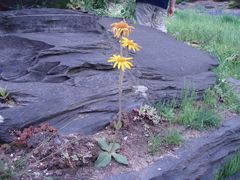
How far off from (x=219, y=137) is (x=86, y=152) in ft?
4.54

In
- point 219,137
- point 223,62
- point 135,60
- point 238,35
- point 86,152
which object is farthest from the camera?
point 238,35

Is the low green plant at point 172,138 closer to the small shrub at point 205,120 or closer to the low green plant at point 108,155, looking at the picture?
the small shrub at point 205,120

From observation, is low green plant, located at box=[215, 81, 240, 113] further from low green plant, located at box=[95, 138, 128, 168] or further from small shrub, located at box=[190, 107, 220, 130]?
low green plant, located at box=[95, 138, 128, 168]

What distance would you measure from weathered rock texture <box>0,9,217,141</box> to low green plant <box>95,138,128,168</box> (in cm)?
22

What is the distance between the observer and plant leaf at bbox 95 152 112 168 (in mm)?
3240

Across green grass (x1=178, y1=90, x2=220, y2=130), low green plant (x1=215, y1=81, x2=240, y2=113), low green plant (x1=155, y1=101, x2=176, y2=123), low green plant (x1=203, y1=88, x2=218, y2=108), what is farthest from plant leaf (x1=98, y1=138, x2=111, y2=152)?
low green plant (x1=215, y1=81, x2=240, y2=113)

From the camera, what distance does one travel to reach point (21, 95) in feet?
11.9

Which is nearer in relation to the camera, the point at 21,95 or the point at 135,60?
the point at 21,95

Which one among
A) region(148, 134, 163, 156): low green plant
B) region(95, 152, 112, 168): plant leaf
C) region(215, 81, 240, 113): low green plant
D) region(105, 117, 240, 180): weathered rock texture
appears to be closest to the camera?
region(95, 152, 112, 168): plant leaf

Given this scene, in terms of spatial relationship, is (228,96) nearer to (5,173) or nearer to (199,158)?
(199,158)

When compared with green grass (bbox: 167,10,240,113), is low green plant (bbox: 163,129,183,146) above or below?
below

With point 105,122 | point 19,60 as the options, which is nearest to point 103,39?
point 19,60

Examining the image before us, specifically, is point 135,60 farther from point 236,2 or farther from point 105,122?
Answer: point 236,2

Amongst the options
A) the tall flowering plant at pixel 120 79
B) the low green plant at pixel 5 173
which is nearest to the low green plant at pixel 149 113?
the tall flowering plant at pixel 120 79
